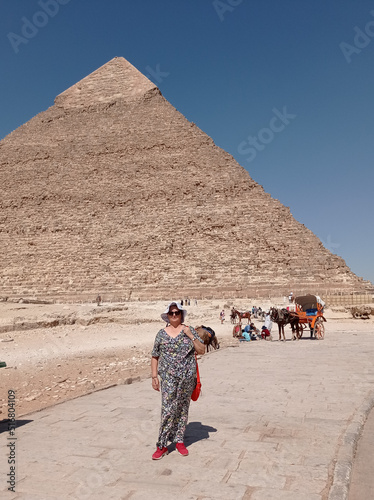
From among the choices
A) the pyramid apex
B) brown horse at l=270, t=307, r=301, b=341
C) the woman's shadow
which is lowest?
the woman's shadow

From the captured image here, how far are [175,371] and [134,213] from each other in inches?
2128

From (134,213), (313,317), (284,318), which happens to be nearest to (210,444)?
(284,318)

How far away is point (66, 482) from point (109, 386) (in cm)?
268

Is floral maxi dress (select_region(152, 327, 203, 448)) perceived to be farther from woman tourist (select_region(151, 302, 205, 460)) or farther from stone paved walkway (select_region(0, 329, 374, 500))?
stone paved walkway (select_region(0, 329, 374, 500))

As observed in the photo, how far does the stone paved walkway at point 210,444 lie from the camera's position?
2605mm

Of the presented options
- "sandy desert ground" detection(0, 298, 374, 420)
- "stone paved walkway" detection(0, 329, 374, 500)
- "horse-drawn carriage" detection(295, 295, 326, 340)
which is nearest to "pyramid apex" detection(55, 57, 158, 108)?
"sandy desert ground" detection(0, 298, 374, 420)

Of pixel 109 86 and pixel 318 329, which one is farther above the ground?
pixel 109 86

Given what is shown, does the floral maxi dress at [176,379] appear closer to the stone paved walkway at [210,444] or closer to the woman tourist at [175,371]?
the woman tourist at [175,371]

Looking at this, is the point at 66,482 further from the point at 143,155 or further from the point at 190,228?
the point at 143,155

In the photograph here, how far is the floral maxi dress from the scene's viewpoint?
3256mm

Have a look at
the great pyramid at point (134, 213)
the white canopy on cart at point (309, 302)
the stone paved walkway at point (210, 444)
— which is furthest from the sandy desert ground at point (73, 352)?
the great pyramid at point (134, 213)

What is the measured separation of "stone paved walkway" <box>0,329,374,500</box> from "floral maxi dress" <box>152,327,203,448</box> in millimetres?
194

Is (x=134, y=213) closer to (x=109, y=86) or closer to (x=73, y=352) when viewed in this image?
(x=109, y=86)

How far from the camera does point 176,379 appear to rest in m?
3.30
